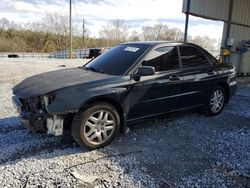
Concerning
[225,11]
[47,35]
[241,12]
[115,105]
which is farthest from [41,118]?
[47,35]

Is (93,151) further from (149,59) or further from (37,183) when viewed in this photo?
(149,59)

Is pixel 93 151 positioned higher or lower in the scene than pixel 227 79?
lower

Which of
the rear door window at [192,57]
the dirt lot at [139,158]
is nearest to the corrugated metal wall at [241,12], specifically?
the rear door window at [192,57]

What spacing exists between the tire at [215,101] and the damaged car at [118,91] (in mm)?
21

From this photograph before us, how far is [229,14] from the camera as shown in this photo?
460 inches

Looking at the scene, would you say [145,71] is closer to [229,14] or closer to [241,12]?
[229,14]

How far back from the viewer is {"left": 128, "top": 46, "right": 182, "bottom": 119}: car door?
169 inches

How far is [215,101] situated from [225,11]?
7.43 m

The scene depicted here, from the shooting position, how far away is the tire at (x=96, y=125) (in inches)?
147

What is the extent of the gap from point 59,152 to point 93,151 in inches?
18.7

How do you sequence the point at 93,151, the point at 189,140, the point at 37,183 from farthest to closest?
the point at 189,140 < the point at 93,151 < the point at 37,183

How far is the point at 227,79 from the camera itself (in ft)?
19.1

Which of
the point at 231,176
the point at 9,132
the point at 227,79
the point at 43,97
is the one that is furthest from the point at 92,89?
the point at 227,79

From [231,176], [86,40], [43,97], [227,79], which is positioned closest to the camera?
[231,176]
